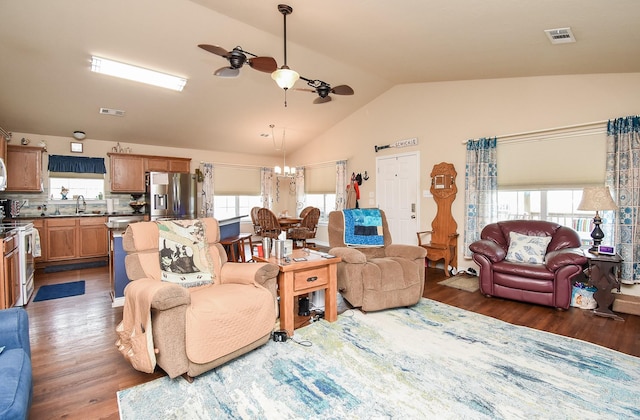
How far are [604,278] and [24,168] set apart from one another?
8.27 meters

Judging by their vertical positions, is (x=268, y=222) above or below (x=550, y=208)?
below

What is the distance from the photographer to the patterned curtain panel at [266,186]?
7.99 m

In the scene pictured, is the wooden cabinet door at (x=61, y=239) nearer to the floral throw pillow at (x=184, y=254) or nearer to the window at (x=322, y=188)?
the floral throw pillow at (x=184, y=254)

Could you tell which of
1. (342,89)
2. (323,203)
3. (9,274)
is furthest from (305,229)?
(9,274)

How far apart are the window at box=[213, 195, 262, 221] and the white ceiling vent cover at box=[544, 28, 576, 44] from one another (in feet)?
21.2

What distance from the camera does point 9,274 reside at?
119 inches

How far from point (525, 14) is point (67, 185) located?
7482 millimetres

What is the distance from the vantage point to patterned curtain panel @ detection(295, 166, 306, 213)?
7.83 metres

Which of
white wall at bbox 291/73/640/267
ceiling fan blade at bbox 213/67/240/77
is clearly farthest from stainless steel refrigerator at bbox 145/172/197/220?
ceiling fan blade at bbox 213/67/240/77

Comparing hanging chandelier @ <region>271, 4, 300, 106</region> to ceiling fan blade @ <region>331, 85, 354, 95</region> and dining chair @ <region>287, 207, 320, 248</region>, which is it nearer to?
ceiling fan blade @ <region>331, 85, 354, 95</region>

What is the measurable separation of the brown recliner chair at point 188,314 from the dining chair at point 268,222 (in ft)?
11.5

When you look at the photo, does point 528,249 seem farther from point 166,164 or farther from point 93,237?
point 93,237

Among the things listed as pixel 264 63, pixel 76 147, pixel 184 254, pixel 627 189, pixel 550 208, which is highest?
pixel 264 63

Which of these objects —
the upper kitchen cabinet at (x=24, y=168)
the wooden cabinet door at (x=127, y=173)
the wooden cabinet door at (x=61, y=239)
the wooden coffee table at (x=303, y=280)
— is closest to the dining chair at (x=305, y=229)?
the wooden coffee table at (x=303, y=280)
